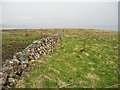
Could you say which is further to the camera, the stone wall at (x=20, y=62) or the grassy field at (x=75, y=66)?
the grassy field at (x=75, y=66)

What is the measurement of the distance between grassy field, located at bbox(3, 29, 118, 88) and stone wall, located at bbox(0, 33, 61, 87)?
580 mm

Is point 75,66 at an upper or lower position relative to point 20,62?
lower

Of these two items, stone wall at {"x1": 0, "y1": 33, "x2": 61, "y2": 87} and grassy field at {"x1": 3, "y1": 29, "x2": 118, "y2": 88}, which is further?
grassy field at {"x1": 3, "y1": 29, "x2": 118, "y2": 88}

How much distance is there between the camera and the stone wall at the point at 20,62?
2034cm

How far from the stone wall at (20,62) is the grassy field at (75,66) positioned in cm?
58

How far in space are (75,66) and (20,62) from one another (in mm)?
7631

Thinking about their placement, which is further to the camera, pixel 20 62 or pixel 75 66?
pixel 75 66

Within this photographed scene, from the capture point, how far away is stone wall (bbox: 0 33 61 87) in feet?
66.7

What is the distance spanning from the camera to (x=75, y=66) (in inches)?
1150

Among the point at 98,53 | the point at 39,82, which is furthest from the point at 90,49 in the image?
the point at 39,82

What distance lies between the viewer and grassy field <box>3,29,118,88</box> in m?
23.6

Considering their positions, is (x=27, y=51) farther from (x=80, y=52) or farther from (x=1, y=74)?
(x=80, y=52)

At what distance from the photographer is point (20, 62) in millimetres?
23719

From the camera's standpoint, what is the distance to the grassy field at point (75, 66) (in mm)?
23609
